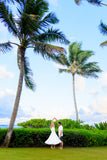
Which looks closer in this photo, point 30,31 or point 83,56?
point 30,31

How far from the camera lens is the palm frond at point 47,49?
48.5 feet

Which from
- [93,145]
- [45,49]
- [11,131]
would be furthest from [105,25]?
[11,131]

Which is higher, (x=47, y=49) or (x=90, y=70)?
(x=90, y=70)

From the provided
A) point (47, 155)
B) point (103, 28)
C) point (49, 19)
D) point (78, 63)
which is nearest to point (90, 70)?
point (78, 63)

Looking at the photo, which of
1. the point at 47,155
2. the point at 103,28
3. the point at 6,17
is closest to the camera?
the point at 47,155

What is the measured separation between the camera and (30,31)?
15102 millimetres

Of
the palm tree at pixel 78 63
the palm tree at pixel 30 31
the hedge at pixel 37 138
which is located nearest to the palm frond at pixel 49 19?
the palm tree at pixel 30 31

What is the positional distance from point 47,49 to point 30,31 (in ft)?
5.63

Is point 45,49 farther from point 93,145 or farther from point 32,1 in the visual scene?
point 93,145

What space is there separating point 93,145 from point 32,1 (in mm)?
11682

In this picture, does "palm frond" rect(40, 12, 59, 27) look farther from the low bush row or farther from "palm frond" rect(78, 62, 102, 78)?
"palm frond" rect(78, 62, 102, 78)

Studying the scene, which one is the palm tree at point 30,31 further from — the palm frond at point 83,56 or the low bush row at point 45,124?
the palm frond at point 83,56

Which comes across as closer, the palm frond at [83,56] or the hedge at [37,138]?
the hedge at [37,138]

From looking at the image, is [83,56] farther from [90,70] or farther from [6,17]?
[6,17]
